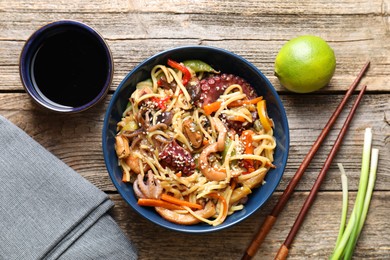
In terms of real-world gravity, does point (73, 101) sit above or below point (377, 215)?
below

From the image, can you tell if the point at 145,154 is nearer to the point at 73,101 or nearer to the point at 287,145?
the point at 73,101

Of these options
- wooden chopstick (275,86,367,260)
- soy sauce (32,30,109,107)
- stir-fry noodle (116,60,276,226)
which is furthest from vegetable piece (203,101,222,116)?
wooden chopstick (275,86,367,260)

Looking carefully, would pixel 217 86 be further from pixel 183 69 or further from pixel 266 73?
pixel 266 73

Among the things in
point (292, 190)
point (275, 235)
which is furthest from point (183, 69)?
point (275, 235)

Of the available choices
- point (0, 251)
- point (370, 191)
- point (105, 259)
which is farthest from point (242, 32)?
point (0, 251)

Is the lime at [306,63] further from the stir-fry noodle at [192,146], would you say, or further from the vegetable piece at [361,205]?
the vegetable piece at [361,205]

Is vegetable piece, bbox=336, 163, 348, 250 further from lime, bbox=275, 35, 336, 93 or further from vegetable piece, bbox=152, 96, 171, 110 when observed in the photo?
vegetable piece, bbox=152, 96, 171, 110
